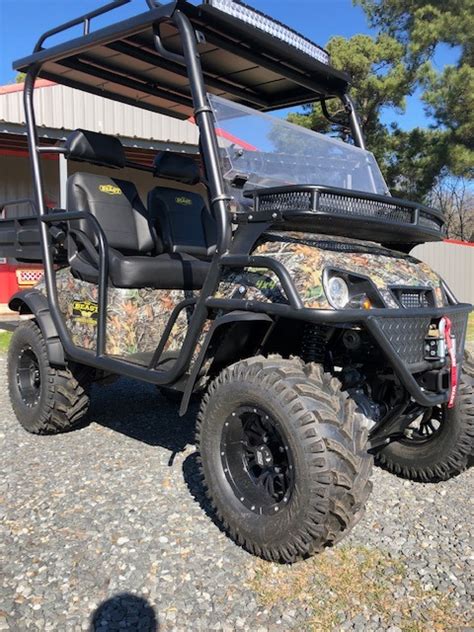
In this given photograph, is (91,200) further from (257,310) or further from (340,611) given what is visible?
(340,611)

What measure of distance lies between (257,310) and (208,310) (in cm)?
35

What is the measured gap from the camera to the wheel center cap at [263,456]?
2684mm

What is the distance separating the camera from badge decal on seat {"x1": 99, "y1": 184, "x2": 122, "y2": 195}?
4.34 meters

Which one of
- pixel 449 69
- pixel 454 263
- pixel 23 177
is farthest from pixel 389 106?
pixel 23 177

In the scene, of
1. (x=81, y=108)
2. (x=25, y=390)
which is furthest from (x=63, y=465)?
(x=81, y=108)

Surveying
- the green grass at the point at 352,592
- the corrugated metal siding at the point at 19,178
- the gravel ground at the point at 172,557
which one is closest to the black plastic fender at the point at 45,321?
the gravel ground at the point at 172,557

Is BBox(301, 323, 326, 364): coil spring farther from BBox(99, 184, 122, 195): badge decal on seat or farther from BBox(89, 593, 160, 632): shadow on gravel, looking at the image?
BBox(99, 184, 122, 195): badge decal on seat

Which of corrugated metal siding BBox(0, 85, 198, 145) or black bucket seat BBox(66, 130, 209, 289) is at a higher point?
corrugated metal siding BBox(0, 85, 198, 145)

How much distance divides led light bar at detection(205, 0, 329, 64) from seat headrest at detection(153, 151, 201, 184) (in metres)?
1.12

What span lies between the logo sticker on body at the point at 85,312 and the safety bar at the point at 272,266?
4.31ft

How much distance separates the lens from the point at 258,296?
2.67m

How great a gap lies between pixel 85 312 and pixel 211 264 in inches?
54.2

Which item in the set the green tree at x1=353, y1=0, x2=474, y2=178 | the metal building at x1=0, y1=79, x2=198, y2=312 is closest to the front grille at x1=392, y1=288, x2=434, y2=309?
the metal building at x1=0, y1=79, x2=198, y2=312

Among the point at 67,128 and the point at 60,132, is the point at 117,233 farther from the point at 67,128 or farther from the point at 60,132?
the point at 67,128
